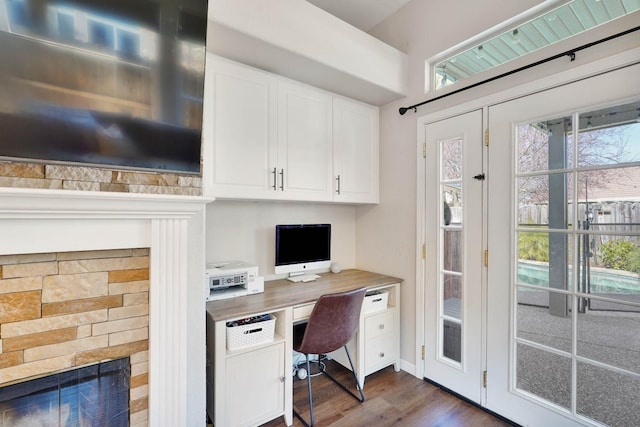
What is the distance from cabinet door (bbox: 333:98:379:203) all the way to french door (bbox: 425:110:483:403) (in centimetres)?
50

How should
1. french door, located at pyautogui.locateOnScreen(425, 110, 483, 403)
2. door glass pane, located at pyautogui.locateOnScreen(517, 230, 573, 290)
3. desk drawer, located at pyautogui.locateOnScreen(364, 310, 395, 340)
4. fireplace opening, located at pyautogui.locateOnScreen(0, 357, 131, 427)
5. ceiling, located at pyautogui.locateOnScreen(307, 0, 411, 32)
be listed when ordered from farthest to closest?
ceiling, located at pyautogui.locateOnScreen(307, 0, 411, 32) < desk drawer, located at pyautogui.locateOnScreen(364, 310, 395, 340) < french door, located at pyautogui.locateOnScreen(425, 110, 483, 403) < door glass pane, located at pyautogui.locateOnScreen(517, 230, 573, 290) < fireplace opening, located at pyautogui.locateOnScreen(0, 357, 131, 427)

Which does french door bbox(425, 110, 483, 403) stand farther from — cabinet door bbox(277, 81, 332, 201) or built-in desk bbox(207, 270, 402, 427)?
cabinet door bbox(277, 81, 332, 201)

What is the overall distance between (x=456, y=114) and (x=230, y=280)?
1.96 meters

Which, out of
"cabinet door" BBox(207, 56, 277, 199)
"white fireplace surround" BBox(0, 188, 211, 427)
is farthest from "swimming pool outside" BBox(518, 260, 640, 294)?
"white fireplace surround" BBox(0, 188, 211, 427)

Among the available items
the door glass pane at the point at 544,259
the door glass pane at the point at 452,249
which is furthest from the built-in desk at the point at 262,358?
the door glass pane at the point at 544,259

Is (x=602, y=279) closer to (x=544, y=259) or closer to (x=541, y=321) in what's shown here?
(x=544, y=259)

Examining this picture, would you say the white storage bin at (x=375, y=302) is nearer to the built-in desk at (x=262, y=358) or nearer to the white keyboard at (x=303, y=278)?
the built-in desk at (x=262, y=358)

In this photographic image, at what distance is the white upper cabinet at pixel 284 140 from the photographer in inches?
71.0

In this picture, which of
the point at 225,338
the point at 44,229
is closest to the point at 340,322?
the point at 225,338

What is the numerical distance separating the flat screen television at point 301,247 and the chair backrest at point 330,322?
0.59 metres

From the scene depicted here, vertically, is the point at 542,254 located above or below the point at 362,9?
below

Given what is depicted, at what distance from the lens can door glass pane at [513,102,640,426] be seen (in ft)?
4.73

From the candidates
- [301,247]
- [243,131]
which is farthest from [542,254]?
[243,131]

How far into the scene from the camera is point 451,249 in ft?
7.02
